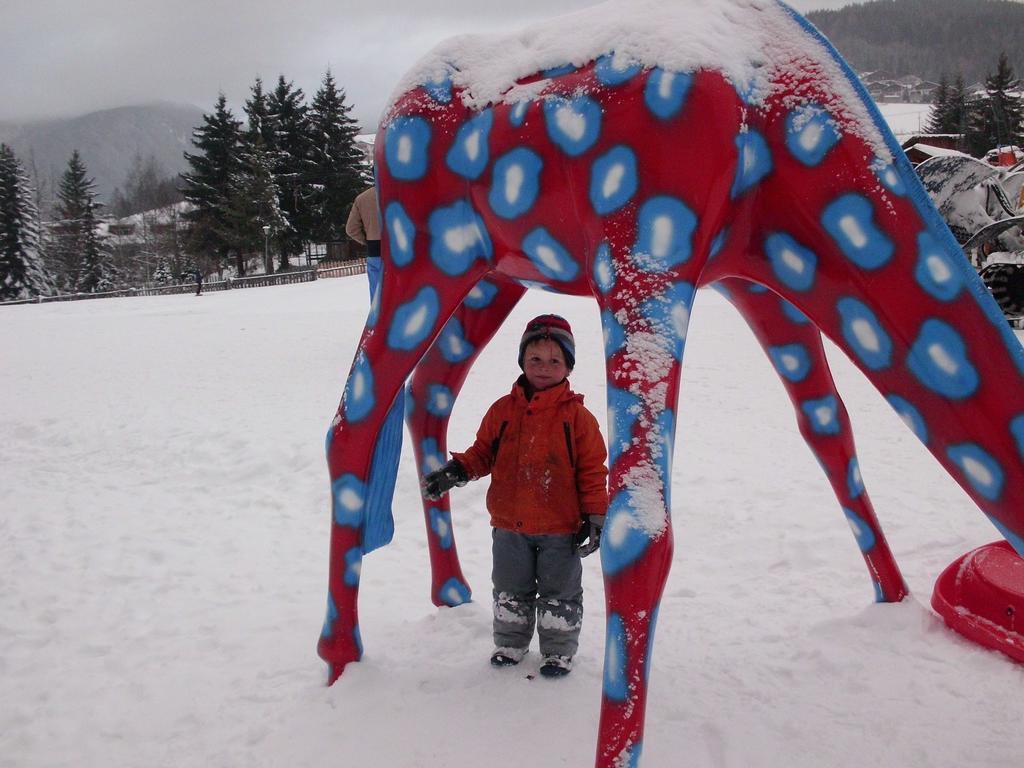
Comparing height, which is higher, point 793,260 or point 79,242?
point 79,242

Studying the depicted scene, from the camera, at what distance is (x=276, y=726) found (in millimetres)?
2352

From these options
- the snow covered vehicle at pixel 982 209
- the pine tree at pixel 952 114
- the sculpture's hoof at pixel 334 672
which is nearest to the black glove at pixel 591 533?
the sculpture's hoof at pixel 334 672

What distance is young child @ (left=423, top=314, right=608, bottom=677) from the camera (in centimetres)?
249

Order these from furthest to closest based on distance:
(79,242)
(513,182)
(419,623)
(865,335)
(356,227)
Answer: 1. (79,242)
2. (356,227)
3. (419,623)
4. (513,182)
5. (865,335)

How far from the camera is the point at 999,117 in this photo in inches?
1453

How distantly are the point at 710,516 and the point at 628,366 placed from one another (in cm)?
257

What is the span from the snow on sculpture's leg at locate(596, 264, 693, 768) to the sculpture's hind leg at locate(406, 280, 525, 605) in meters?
1.13

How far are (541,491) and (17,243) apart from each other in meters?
40.9

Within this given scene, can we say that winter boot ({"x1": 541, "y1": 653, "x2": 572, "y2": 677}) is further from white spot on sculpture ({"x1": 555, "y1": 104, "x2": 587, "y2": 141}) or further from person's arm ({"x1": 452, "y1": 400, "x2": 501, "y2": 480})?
white spot on sculpture ({"x1": 555, "y1": 104, "x2": 587, "y2": 141})

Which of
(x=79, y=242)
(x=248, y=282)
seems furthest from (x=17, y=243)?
(x=248, y=282)

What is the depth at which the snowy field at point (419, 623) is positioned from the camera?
2219 mm

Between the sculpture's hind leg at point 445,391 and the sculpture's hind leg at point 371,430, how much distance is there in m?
0.33

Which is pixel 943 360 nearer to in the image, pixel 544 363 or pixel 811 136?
pixel 811 136

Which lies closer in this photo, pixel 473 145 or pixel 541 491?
pixel 473 145
